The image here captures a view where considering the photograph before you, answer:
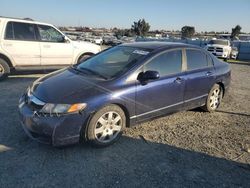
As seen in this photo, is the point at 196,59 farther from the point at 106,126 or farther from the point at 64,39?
the point at 64,39

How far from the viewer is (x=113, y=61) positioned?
4.78 meters

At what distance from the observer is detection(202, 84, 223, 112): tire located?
571cm

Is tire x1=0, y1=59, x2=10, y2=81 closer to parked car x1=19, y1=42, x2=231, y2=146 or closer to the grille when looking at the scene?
parked car x1=19, y1=42, x2=231, y2=146

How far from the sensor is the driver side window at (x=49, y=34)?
328 inches

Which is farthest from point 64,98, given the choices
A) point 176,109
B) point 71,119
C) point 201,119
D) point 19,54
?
point 19,54

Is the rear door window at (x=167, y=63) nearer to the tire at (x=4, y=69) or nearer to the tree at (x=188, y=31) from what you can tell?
the tire at (x=4, y=69)

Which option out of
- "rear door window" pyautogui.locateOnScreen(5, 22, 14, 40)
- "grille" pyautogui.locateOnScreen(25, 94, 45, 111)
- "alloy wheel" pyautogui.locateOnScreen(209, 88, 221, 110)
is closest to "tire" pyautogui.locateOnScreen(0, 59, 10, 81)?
"rear door window" pyautogui.locateOnScreen(5, 22, 14, 40)

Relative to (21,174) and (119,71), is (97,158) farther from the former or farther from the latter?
(119,71)

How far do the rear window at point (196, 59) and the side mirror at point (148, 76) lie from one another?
121 cm

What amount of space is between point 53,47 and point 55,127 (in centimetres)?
574

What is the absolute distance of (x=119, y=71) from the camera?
4.21 meters

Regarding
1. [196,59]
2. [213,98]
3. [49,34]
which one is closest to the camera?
[196,59]

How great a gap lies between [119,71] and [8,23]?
522 centimetres

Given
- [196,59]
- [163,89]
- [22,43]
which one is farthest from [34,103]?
[22,43]
